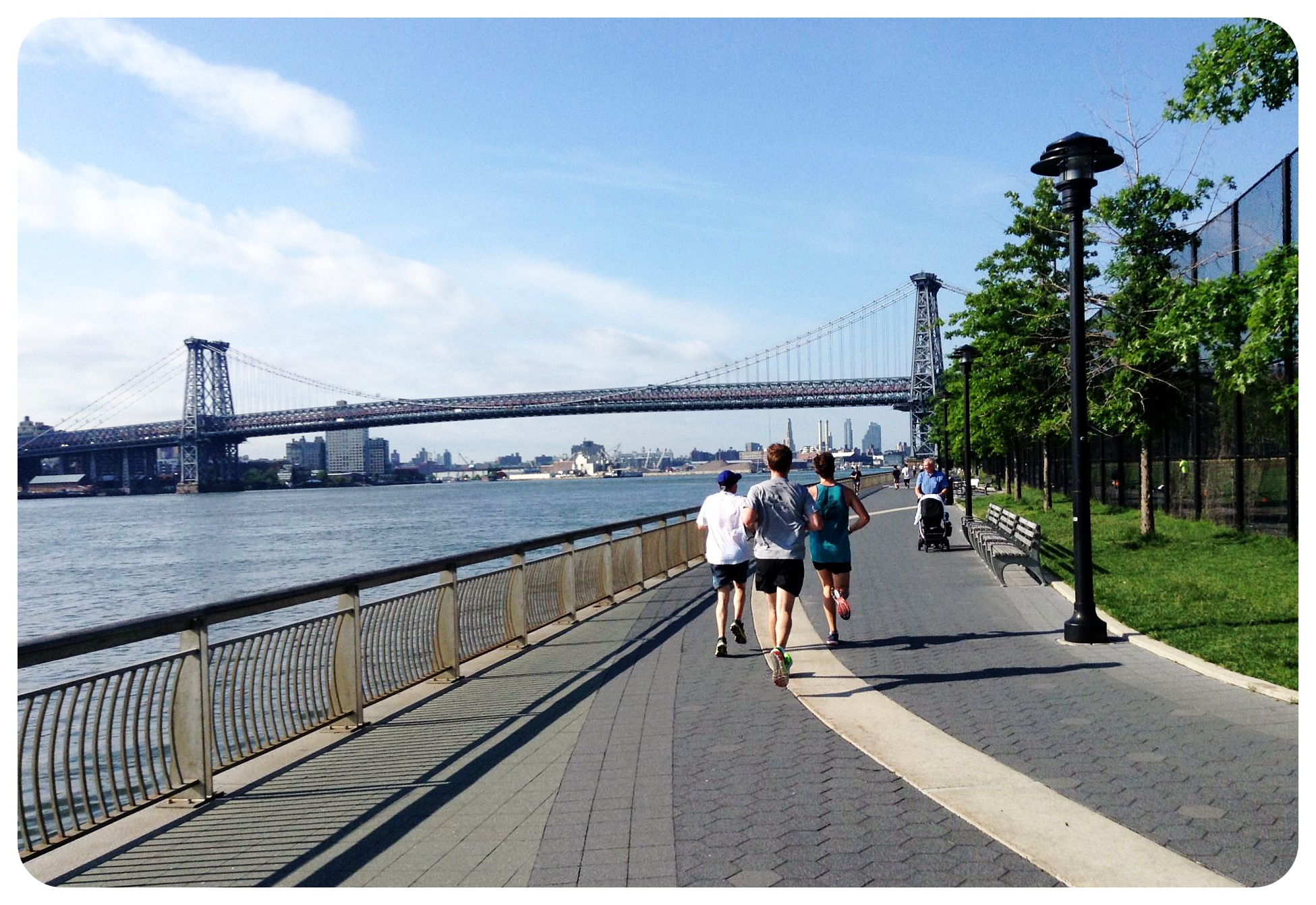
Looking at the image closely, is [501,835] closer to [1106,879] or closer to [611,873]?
[611,873]

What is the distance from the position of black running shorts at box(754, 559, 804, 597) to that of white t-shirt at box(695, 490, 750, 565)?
0.90 metres

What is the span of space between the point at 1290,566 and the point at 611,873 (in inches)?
525

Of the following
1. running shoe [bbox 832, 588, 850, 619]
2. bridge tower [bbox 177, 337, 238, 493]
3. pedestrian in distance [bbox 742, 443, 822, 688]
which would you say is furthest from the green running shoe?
bridge tower [bbox 177, 337, 238, 493]

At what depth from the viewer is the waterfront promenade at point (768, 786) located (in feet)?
14.6

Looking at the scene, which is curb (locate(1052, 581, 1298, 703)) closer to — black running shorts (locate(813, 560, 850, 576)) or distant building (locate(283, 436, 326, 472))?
black running shorts (locate(813, 560, 850, 576))

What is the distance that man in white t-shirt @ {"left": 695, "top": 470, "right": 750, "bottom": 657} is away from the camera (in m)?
9.55

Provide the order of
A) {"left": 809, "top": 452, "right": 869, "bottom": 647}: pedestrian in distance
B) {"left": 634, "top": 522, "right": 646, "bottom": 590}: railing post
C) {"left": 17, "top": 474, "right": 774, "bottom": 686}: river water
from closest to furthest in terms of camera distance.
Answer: {"left": 809, "top": 452, "right": 869, "bottom": 647}: pedestrian in distance, {"left": 634, "top": 522, "right": 646, "bottom": 590}: railing post, {"left": 17, "top": 474, "right": 774, "bottom": 686}: river water

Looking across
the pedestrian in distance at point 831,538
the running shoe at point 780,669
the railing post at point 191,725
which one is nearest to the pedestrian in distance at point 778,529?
the running shoe at point 780,669

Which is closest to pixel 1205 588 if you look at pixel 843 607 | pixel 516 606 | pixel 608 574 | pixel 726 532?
pixel 843 607

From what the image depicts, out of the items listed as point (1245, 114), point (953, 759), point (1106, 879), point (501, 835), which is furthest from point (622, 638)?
point (1245, 114)

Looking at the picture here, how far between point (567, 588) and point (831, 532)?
141 inches

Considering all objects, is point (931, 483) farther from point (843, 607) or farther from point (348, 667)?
point (348, 667)

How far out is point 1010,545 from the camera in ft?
49.9

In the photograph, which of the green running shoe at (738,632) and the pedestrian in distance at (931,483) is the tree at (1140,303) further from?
the green running shoe at (738,632)
